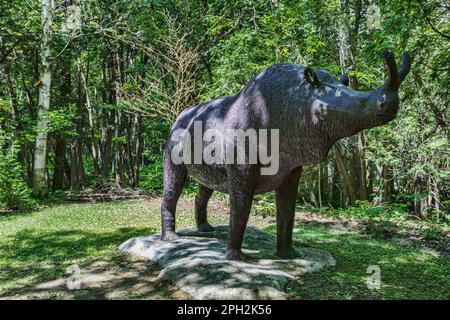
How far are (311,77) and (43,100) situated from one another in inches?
476

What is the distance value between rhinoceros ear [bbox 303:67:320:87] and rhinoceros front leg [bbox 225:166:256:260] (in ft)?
4.03

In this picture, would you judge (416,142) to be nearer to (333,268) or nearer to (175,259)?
(333,268)

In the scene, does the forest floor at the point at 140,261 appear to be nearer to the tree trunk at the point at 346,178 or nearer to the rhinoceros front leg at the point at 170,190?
the rhinoceros front leg at the point at 170,190

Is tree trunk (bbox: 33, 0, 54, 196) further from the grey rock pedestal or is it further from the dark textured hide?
the dark textured hide

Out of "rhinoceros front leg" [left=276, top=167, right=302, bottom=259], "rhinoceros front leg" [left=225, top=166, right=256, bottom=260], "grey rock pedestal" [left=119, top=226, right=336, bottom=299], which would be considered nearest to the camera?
"grey rock pedestal" [left=119, top=226, right=336, bottom=299]

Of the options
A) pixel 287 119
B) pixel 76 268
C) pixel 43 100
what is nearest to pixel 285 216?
pixel 287 119

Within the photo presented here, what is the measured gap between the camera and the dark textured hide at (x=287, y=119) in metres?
3.53

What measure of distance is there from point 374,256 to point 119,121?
54.2ft

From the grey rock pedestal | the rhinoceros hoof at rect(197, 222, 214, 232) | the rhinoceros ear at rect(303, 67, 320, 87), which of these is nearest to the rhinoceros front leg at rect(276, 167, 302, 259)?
the grey rock pedestal

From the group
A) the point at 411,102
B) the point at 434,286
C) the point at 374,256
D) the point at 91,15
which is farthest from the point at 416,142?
the point at 91,15

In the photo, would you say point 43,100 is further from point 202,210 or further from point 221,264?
point 221,264

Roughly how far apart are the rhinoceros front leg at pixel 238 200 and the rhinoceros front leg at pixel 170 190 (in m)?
1.51

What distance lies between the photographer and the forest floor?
13.6 feet

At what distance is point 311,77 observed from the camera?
3990 millimetres
